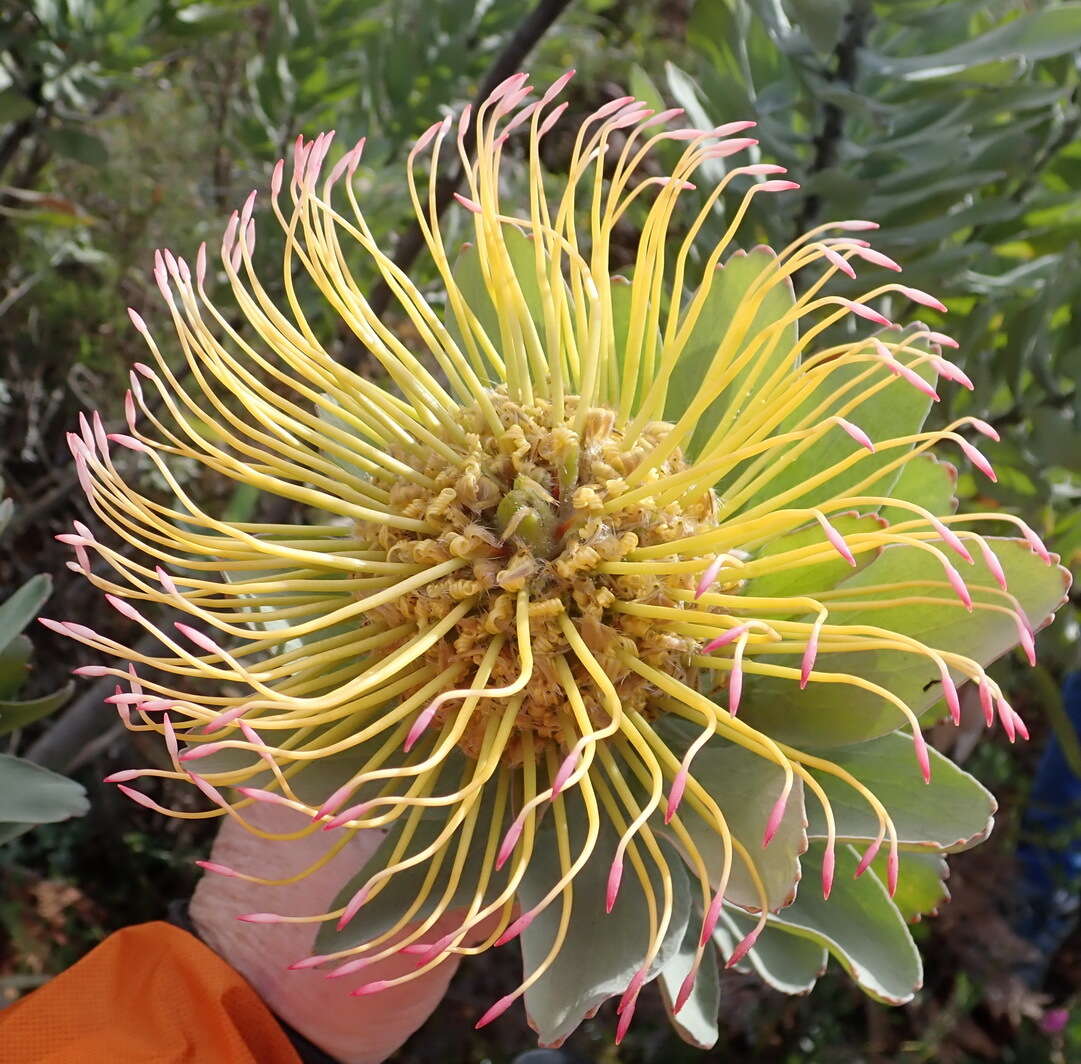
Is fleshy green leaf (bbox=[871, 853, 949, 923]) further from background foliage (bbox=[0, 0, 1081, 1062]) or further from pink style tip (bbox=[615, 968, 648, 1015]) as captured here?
background foliage (bbox=[0, 0, 1081, 1062])

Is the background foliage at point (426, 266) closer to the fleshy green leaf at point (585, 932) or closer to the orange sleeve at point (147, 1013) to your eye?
the orange sleeve at point (147, 1013)

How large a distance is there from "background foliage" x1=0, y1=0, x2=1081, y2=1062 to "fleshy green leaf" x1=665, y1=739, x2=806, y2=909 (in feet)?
1.35

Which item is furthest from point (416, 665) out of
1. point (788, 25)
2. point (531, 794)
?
point (788, 25)

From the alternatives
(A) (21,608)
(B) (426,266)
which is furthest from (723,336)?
(B) (426,266)

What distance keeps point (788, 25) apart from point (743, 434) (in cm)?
42

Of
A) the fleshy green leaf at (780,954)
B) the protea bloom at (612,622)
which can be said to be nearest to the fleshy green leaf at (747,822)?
the protea bloom at (612,622)

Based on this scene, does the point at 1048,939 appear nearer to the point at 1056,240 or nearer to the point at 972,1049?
the point at 972,1049

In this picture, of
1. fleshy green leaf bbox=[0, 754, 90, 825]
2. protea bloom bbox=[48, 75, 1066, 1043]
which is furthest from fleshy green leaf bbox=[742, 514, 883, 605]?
fleshy green leaf bbox=[0, 754, 90, 825]

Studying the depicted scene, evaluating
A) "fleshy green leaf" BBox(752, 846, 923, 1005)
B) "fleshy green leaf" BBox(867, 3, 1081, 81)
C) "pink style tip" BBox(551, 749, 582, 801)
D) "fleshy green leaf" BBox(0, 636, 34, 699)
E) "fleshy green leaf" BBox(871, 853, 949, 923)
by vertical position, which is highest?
"fleshy green leaf" BBox(867, 3, 1081, 81)

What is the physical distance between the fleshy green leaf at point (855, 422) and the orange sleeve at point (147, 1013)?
0.44m

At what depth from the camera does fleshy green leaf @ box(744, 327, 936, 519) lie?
54 centimetres

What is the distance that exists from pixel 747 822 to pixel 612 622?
0.36ft

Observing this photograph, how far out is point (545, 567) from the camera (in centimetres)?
51

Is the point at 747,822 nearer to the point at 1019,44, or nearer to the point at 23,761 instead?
the point at 23,761
